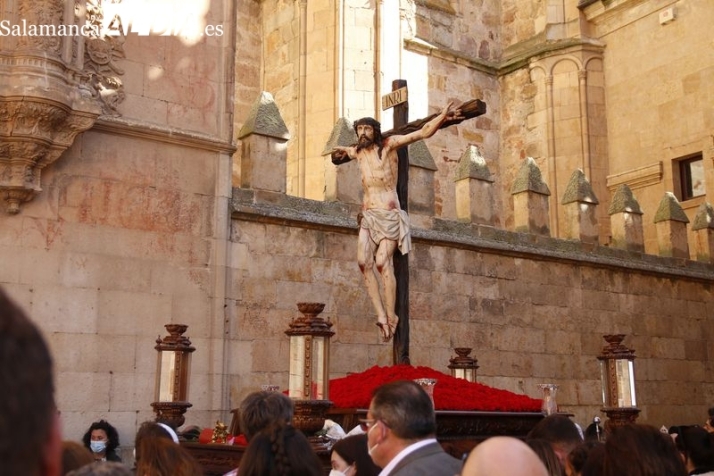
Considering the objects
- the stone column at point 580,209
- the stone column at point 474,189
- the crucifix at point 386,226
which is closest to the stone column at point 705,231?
the stone column at point 580,209

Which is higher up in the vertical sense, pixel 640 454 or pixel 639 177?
pixel 639 177

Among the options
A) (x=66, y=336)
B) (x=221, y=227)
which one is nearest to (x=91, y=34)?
(x=221, y=227)

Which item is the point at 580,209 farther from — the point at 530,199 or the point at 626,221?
the point at 530,199

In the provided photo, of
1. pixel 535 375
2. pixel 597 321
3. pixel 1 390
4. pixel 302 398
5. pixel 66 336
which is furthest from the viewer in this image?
pixel 597 321

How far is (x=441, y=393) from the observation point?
22.7ft

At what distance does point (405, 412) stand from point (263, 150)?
734 cm

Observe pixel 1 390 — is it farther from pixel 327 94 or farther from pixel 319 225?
pixel 327 94

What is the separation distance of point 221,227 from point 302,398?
4.05 meters

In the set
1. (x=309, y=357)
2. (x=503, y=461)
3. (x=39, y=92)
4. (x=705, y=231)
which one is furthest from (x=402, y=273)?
(x=705, y=231)

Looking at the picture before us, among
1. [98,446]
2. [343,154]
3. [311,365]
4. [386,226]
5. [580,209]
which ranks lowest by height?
[98,446]

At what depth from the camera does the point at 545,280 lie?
41.2ft

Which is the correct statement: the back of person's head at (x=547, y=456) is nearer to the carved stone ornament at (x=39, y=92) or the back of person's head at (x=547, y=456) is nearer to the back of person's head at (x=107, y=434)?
the back of person's head at (x=107, y=434)

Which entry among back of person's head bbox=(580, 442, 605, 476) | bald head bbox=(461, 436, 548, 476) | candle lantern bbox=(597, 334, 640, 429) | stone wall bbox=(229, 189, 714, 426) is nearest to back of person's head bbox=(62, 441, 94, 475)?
bald head bbox=(461, 436, 548, 476)

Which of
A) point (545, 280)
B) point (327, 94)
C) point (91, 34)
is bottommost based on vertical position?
point (545, 280)
